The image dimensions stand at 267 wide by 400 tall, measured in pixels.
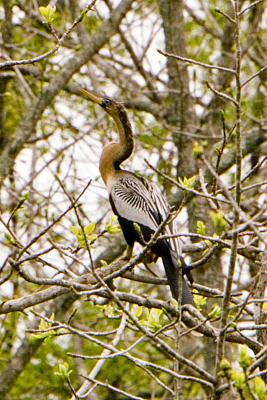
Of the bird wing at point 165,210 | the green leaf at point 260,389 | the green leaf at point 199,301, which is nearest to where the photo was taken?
the green leaf at point 260,389

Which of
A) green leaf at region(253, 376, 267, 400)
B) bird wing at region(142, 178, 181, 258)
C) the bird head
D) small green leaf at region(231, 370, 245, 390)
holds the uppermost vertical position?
the bird head

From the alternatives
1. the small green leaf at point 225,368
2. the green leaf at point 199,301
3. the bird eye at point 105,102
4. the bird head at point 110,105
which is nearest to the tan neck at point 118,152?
the bird head at point 110,105

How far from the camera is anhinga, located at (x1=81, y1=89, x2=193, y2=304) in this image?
4.91m

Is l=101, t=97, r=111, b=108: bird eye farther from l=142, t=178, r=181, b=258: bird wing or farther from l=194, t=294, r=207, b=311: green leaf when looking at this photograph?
l=194, t=294, r=207, b=311: green leaf

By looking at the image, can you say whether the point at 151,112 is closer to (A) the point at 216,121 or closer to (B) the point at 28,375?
(A) the point at 216,121

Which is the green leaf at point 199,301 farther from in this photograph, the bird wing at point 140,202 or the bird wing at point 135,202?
the bird wing at point 135,202

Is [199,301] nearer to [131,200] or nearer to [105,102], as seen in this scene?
[131,200]

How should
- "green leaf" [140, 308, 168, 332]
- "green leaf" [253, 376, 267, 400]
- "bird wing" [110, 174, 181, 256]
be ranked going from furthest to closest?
"bird wing" [110, 174, 181, 256], "green leaf" [140, 308, 168, 332], "green leaf" [253, 376, 267, 400]

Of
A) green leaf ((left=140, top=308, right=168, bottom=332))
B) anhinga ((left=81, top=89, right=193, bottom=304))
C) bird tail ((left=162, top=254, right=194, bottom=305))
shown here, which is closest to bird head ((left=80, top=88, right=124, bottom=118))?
anhinga ((left=81, top=89, right=193, bottom=304))

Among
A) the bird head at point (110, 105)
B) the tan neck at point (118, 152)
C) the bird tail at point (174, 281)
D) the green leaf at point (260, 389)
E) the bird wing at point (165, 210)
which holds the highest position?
the bird head at point (110, 105)

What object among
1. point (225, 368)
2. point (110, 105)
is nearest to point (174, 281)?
point (225, 368)

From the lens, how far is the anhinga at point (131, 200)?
4.91 metres

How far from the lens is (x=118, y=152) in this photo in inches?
240

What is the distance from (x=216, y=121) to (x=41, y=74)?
6.07 feet
